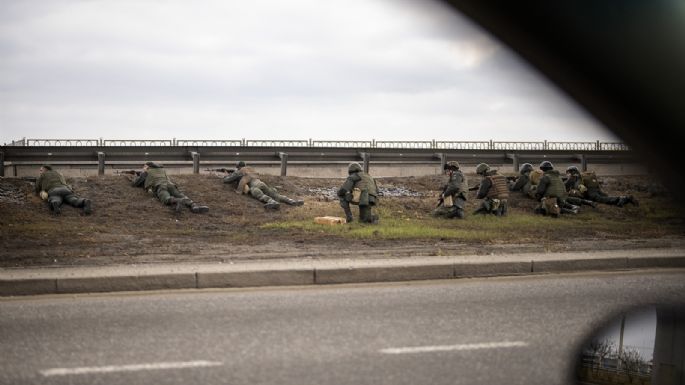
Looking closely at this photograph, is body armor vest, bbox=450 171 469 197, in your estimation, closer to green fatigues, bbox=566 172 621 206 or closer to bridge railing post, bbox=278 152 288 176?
green fatigues, bbox=566 172 621 206

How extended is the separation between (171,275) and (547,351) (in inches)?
193

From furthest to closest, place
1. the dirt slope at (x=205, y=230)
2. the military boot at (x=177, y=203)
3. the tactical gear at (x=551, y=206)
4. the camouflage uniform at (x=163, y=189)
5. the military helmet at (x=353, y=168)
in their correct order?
the tactical gear at (x=551, y=206)
the camouflage uniform at (x=163, y=189)
the military boot at (x=177, y=203)
the military helmet at (x=353, y=168)
the dirt slope at (x=205, y=230)

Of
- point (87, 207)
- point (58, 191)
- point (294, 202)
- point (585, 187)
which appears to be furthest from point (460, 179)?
point (58, 191)

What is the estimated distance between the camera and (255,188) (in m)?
17.2

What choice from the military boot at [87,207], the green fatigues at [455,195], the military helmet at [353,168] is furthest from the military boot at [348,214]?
the military boot at [87,207]

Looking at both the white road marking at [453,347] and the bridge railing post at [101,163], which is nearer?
the white road marking at [453,347]

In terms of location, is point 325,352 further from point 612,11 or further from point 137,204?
point 137,204

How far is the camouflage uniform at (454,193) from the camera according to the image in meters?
16.3

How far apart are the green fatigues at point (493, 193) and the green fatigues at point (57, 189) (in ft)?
27.1

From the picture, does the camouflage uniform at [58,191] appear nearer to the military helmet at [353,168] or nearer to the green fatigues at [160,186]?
the green fatigues at [160,186]

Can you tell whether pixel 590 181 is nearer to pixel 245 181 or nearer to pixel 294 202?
pixel 294 202

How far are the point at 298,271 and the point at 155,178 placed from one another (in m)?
7.30

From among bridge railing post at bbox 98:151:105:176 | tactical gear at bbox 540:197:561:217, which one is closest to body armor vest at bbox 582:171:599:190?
tactical gear at bbox 540:197:561:217

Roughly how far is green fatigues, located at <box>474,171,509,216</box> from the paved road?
713 cm
